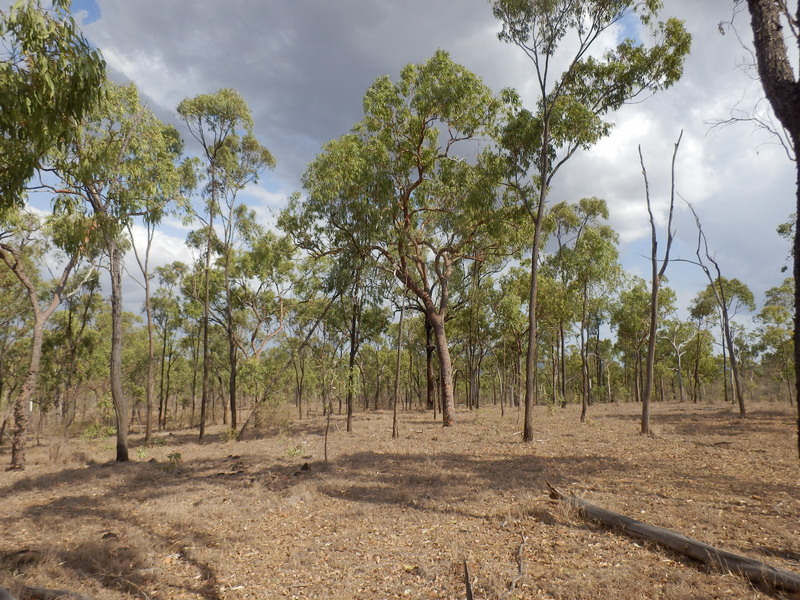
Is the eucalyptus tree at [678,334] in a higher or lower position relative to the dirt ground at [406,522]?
higher

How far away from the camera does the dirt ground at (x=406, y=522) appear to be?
523 cm

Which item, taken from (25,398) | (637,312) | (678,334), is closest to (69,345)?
(25,398)

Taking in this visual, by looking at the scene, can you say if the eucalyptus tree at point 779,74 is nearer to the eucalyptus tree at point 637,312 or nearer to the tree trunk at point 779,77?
the tree trunk at point 779,77

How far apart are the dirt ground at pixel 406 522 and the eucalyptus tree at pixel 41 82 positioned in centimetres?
487

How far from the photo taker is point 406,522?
7480mm

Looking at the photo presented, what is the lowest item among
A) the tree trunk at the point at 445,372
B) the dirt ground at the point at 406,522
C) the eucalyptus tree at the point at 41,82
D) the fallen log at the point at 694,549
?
the dirt ground at the point at 406,522

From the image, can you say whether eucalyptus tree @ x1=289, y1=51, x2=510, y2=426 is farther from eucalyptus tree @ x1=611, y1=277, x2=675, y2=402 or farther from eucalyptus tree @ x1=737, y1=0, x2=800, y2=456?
eucalyptus tree @ x1=611, y1=277, x2=675, y2=402

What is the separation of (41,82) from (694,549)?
9.04 meters

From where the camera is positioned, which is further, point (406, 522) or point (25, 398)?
point (25, 398)

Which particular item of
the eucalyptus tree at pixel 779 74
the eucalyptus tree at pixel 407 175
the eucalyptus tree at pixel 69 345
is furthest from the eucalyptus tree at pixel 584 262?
the eucalyptus tree at pixel 69 345

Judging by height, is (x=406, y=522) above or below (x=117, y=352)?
below

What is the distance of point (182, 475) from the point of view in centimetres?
1225

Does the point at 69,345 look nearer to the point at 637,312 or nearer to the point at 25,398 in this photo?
the point at 25,398

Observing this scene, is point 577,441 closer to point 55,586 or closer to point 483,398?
point 55,586
